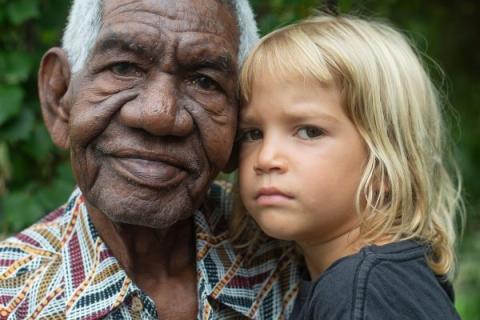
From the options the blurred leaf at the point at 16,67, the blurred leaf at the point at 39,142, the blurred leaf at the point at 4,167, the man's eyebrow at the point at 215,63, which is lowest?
the blurred leaf at the point at 4,167

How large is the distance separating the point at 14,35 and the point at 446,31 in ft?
11.4

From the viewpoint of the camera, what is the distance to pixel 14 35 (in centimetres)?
332

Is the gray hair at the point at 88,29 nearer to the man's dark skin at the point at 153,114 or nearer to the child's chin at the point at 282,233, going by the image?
the man's dark skin at the point at 153,114

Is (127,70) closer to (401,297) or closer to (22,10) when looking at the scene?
(401,297)

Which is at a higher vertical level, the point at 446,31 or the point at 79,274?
the point at 79,274

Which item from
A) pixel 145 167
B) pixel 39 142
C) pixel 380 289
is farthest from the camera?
pixel 39 142

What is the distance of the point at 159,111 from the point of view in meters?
2.07

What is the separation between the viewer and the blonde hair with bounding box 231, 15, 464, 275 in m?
2.28

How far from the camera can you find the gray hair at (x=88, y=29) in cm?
225

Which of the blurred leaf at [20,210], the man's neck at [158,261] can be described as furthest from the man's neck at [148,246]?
the blurred leaf at [20,210]

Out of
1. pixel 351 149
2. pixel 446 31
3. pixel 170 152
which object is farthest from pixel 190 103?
pixel 446 31

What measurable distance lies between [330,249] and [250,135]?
45 cm

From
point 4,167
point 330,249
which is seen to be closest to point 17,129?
point 4,167

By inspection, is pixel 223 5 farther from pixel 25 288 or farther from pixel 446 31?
pixel 446 31
